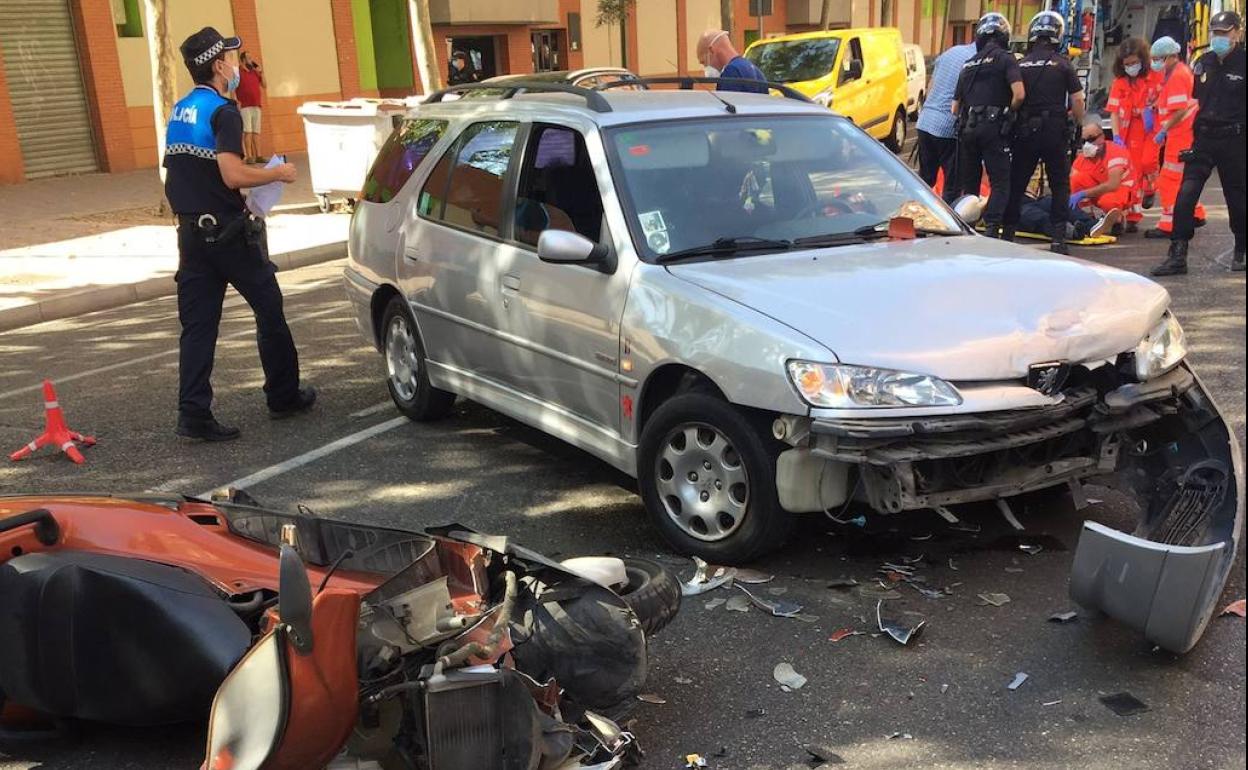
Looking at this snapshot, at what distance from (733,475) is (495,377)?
5.64 ft

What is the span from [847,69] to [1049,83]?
9.08m

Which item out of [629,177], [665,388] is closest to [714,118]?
[629,177]

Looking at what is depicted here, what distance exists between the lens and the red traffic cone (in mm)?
6020

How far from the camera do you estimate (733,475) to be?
13.7 ft

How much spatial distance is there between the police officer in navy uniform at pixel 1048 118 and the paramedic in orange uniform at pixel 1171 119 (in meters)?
1.13

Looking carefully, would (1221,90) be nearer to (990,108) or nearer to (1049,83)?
(1049,83)

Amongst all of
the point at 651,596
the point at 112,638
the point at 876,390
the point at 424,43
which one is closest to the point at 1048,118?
the point at 876,390

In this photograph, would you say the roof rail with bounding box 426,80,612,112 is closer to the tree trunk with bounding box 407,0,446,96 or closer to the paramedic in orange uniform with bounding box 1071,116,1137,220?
the paramedic in orange uniform with bounding box 1071,116,1137,220

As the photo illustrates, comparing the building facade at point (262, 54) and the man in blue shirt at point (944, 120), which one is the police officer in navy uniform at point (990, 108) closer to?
the man in blue shirt at point (944, 120)

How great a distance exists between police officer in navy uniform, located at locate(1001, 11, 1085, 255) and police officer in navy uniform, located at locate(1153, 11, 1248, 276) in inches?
39.8

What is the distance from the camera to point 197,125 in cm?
597

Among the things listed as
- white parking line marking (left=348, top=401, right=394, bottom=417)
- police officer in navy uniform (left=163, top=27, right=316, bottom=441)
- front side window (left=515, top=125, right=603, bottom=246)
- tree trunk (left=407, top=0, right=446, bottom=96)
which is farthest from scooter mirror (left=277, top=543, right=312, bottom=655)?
tree trunk (left=407, top=0, right=446, bottom=96)

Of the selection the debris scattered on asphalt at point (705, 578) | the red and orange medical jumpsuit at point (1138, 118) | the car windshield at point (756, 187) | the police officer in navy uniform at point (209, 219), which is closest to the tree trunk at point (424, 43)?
the red and orange medical jumpsuit at point (1138, 118)

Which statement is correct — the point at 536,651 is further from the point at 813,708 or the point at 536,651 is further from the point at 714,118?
the point at 714,118
